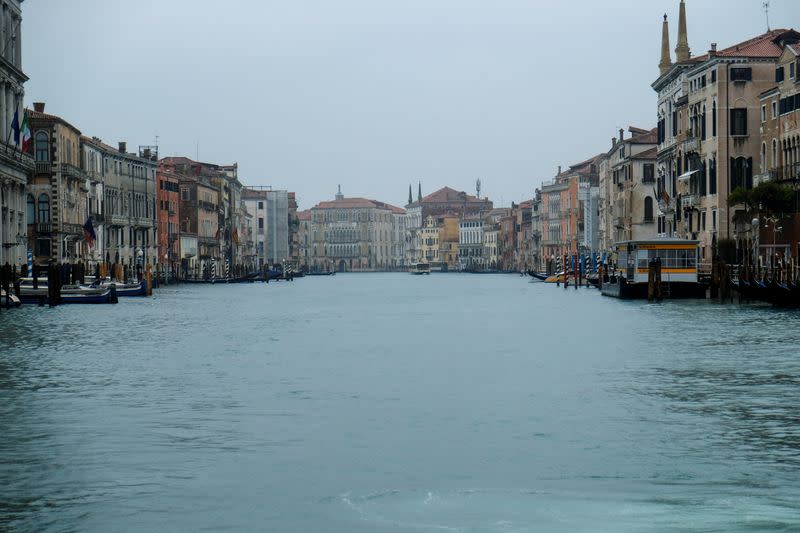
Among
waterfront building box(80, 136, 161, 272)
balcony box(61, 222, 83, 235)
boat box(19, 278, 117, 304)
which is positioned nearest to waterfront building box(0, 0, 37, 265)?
boat box(19, 278, 117, 304)

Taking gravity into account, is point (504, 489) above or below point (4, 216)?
below

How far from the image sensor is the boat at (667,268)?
171ft

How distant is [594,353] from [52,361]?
9.75m

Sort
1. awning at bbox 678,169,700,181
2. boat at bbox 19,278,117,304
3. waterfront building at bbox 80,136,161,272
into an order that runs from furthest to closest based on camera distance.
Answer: waterfront building at bbox 80,136,161,272 < awning at bbox 678,169,700,181 < boat at bbox 19,278,117,304

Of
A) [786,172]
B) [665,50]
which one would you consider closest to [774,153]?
[786,172]

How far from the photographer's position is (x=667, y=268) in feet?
173

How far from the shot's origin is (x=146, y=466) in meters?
12.3

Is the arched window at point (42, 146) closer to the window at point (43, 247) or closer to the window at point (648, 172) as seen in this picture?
the window at point (43, 247)

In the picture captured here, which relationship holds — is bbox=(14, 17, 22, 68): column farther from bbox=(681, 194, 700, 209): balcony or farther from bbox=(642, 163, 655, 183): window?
bbox=(642, 163, 655, 183): window

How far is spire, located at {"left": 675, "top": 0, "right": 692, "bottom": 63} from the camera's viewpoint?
72938 mm

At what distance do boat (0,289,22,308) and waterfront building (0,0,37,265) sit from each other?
319cm

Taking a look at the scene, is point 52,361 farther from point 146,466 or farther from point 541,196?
point 541,196

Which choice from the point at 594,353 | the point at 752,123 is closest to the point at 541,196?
the point at 752,123

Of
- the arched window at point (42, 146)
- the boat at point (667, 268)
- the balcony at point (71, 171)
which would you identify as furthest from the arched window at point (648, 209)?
the arched window at point (42, 146)
